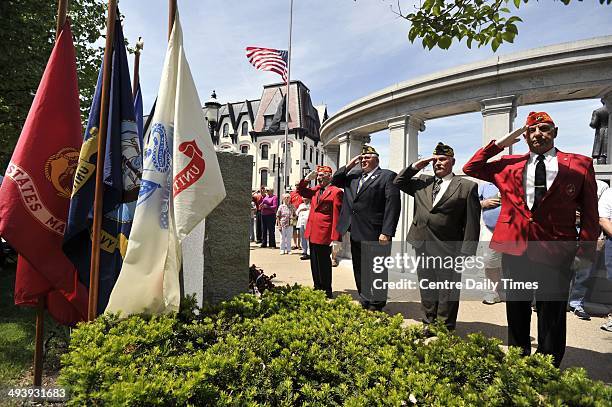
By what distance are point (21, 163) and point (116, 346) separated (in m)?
1.87

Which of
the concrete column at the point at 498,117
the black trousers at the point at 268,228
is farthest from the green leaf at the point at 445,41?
the black trousers at the point at 268,228

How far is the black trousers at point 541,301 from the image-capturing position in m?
2.76

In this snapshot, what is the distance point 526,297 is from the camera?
2887 millimetres

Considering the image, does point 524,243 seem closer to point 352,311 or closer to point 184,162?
point 352,311

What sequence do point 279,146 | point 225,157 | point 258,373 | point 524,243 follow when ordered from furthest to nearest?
1. point 279,146
2. point 225,157
3. point 524,243
4. point 258,373

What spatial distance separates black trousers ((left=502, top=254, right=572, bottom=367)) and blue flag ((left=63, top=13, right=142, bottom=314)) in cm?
334

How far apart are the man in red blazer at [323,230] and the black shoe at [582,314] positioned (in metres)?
3.51

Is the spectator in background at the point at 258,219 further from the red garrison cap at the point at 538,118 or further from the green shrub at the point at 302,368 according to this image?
the red garrison cap at the point at 538,118

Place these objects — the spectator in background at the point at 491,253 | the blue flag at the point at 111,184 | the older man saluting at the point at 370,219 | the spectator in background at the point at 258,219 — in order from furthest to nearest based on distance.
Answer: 1. the spectator in background at the point at 258,219
2. the spectator in background at the point at 491,253
3. the older man saluting at the point at 370,219
4. the blue flag at the point at 111,184

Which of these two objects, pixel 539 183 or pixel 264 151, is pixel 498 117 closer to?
pixel 539 183

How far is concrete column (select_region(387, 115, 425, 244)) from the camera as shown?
7.97 metres

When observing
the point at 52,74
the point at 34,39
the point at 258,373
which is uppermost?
the point at 34,39

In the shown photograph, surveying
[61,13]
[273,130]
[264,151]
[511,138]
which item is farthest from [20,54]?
[264,151]

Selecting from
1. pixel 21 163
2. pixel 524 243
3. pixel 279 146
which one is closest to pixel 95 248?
pixel 21 163
